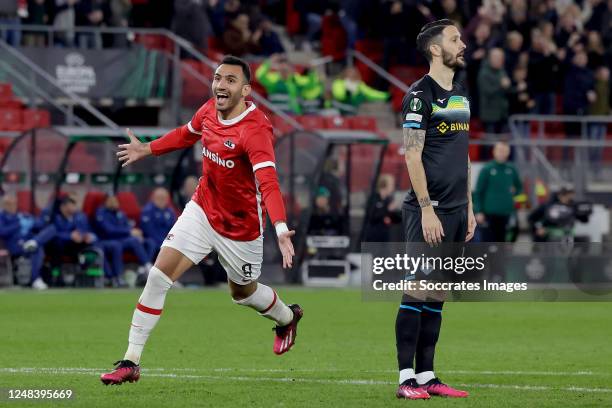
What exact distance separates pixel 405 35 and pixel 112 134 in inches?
361

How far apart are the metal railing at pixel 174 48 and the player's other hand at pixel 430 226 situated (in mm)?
16853

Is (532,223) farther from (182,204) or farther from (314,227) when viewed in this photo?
(182,204)

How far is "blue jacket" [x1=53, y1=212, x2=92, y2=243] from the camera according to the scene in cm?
2206

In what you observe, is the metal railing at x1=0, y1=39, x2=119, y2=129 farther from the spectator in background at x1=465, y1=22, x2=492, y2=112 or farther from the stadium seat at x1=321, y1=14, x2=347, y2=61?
the spectator in background at x1=465, y1=22, x2=492, y2=112

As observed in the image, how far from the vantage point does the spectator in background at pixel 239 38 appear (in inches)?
1114

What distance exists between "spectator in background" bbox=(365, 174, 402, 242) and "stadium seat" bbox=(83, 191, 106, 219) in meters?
4.30

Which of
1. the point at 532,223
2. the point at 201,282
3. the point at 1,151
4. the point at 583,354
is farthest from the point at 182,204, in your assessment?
the point at 583,354

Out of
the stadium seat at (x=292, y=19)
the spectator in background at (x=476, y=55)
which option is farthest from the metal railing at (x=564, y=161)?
the stadium seat at (x=292, y=19)

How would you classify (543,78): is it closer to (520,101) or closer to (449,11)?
(520,101)

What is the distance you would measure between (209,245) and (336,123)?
17141 mm

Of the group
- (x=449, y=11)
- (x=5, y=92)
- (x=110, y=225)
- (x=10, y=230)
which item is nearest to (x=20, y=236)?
(x=10, y=230)

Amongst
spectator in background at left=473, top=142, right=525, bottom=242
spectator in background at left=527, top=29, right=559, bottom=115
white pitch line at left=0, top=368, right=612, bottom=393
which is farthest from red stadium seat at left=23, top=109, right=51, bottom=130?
white pitch line at left=0, top=368, right=612, bottom=393

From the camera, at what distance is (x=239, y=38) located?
93.1ft

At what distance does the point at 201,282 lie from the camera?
23406 mm
